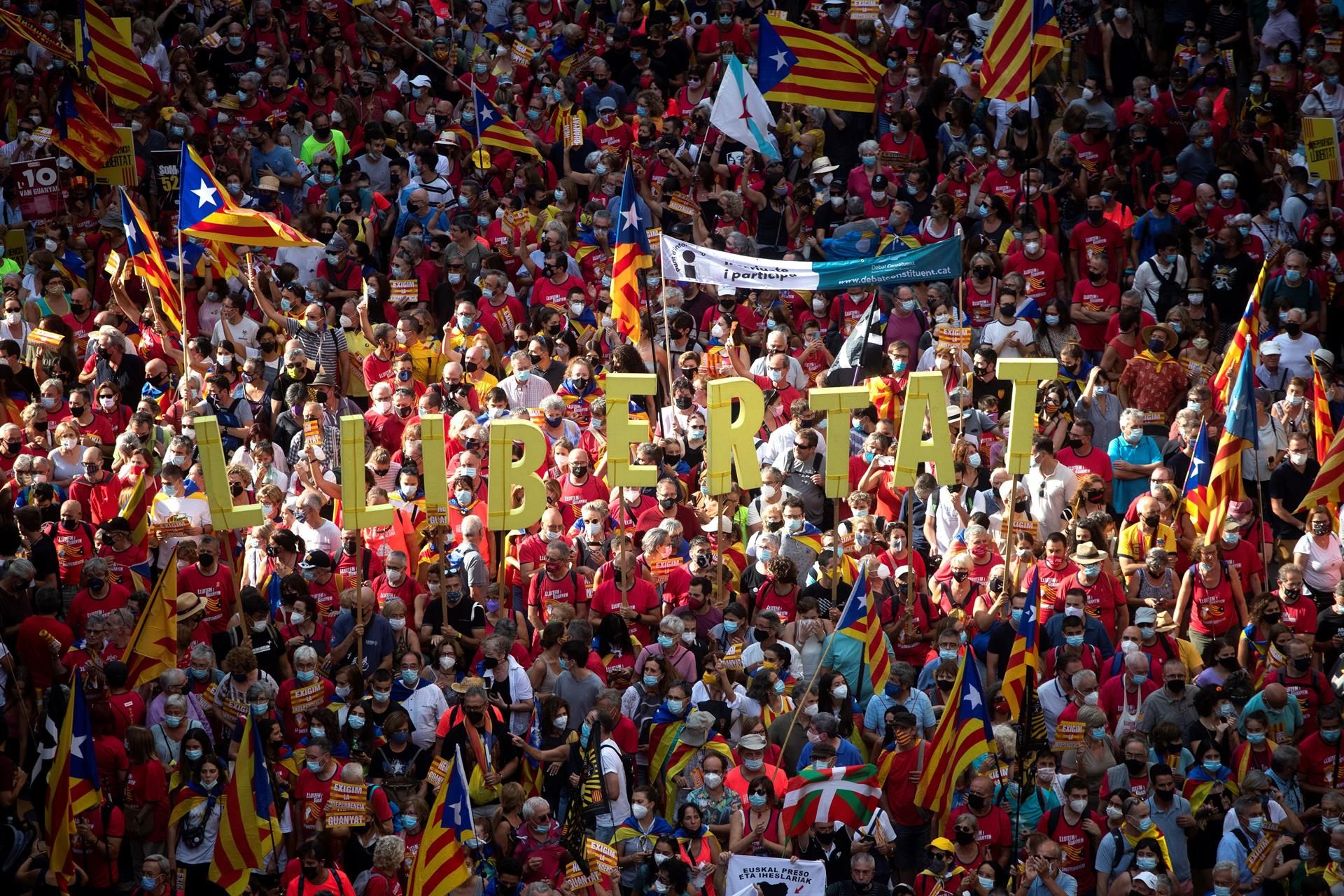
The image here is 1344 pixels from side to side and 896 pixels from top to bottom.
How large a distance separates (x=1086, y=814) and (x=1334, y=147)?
834 cm

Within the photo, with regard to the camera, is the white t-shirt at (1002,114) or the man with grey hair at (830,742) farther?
the white t-shirt at (1002,114)

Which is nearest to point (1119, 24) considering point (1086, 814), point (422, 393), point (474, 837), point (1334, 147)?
point (1334, 147)

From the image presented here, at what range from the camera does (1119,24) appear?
912 inches

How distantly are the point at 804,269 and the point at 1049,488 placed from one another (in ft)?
9.85

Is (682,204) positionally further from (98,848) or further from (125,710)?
(98,848)

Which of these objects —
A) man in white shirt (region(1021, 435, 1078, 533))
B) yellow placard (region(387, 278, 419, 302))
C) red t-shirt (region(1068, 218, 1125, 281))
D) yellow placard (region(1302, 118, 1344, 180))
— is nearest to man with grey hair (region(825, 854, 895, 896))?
man in white shirt (region(1021, 435, 1078, 533))

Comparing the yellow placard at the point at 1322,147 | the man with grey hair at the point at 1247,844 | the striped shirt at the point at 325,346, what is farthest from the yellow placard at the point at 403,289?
the man with grey hair at the point at 1247,844

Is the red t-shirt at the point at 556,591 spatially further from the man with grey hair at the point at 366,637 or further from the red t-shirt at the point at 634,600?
the man with grey hair at the point at 366,637

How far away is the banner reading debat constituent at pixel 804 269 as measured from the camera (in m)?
18.8

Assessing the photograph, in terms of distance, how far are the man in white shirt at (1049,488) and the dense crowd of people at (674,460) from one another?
0.03 metres

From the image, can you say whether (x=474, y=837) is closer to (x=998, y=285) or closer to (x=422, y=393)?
(x=422, y=393)

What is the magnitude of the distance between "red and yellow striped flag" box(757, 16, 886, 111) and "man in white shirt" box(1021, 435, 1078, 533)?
5.16m

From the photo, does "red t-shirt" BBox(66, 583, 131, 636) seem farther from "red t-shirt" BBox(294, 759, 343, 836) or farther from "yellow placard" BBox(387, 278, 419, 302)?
"yellow placard" BBox(387, 278, 419, 302)

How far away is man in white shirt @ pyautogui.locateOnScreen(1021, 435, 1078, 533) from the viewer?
56.4 feet
